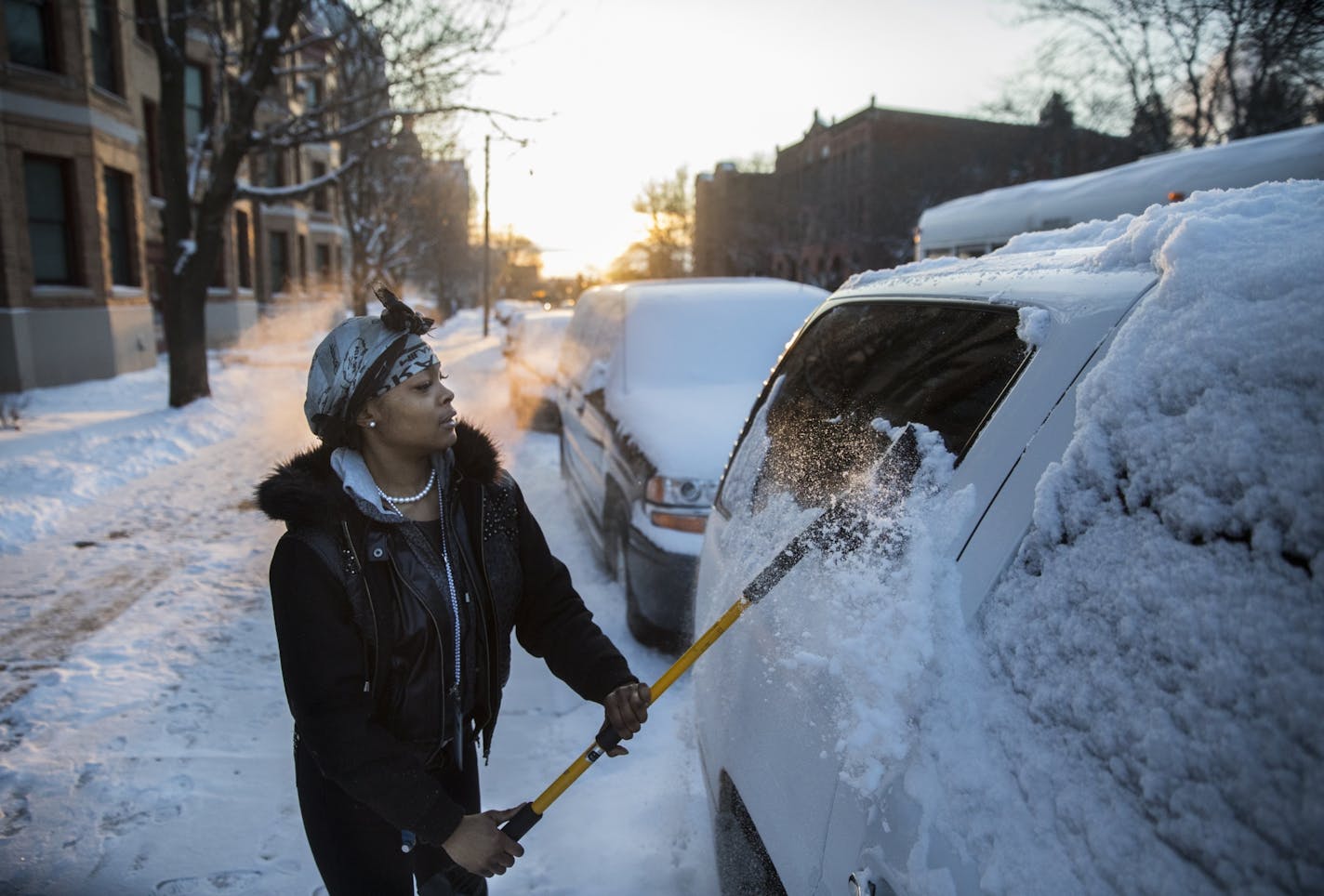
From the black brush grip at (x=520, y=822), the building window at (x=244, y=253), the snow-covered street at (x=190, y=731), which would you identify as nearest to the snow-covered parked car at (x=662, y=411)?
the snow-covered street at (x=190, y=731)

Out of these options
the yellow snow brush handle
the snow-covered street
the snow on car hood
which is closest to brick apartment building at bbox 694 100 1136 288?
the snow on car hood

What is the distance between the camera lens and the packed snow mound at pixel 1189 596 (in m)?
0.89

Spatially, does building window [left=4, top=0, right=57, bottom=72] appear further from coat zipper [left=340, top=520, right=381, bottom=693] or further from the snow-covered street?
coat zipper [left=340, top=520, right=381, bottom=693]

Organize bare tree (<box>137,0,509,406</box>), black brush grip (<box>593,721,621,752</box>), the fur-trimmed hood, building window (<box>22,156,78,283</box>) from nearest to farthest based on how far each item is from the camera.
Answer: the fur-trimmed hood
black brush grip (<box>593,721,621,752</box>)
bare tree (<box>137,0,509,406</box>)
building window (<box>22,156,78,283</box>)

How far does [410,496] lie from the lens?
2.03 meters

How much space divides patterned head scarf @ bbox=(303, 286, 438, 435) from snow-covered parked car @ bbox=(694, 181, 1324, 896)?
3.30 feet

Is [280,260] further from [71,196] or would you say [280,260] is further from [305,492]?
[305,492]

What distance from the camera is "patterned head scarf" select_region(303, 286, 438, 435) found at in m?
1.94

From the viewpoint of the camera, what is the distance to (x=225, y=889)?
9.11 feet

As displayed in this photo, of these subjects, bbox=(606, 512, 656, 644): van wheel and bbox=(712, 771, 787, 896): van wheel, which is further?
bbox=(606, 512, 656, 644): van wheel

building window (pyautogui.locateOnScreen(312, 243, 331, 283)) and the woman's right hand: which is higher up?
building window (pyautogui.locateOnScreen(312, 243, 331, 283))

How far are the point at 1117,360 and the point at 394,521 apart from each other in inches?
56.3

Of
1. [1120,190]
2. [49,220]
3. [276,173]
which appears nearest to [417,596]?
[1120,190]

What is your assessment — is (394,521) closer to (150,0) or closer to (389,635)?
(389,635)
